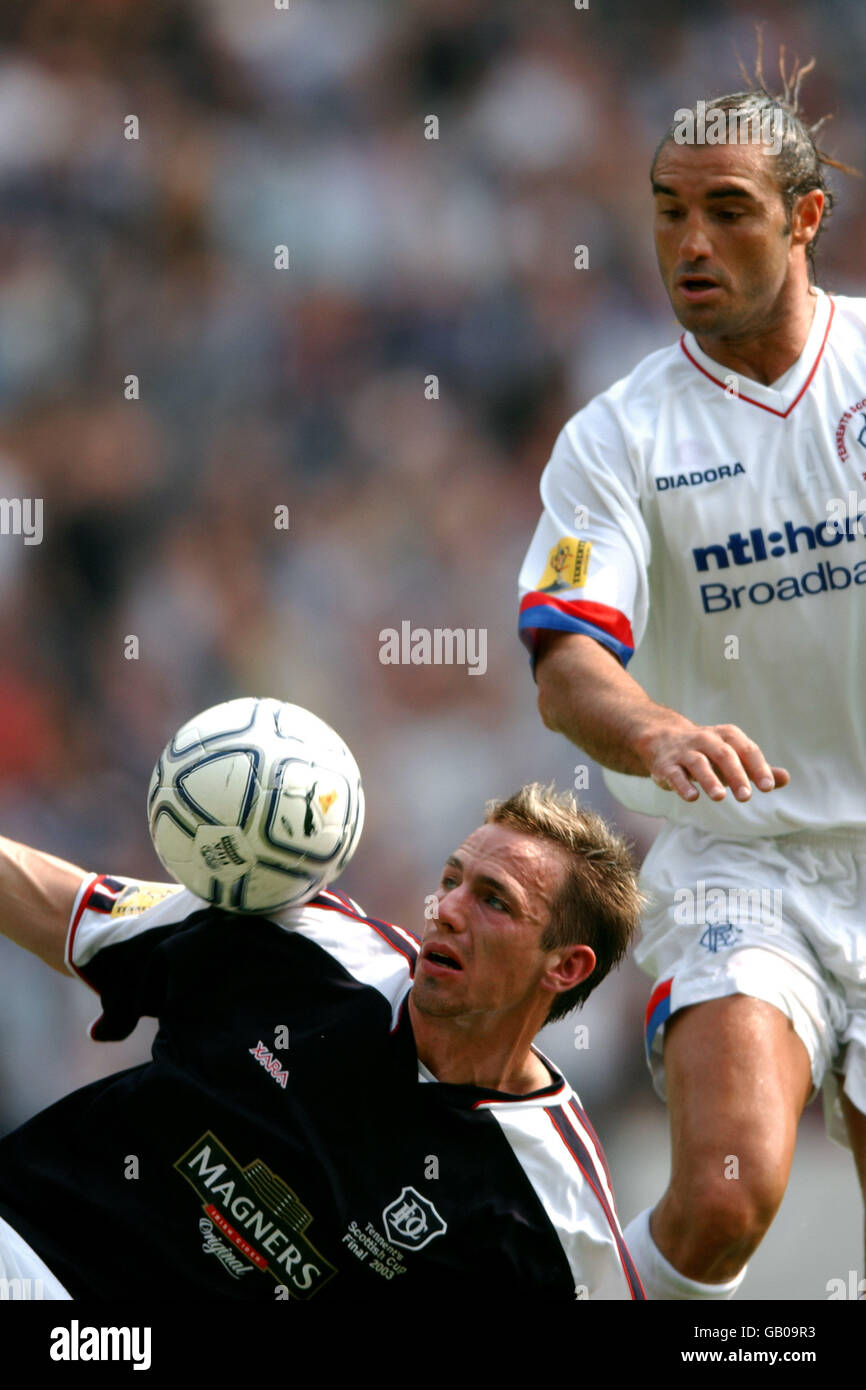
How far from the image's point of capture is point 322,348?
7.34 meters

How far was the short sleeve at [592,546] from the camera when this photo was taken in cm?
353

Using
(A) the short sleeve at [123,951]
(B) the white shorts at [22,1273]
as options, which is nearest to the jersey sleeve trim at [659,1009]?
(A) the short sleeve at [123,951]

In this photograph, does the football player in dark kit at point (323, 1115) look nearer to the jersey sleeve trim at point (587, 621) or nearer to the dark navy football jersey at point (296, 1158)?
the dark navy football jersey at point (296, 1158)

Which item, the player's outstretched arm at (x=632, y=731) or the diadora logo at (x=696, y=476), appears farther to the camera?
the diadora logo at (x=696, y=476)

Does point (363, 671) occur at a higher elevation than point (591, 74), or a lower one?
lower

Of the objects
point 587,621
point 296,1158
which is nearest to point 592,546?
point 587,621

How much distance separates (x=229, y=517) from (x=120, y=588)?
56cm

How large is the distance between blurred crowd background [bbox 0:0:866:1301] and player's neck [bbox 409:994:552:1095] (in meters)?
2.81

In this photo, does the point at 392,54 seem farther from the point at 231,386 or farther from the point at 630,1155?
the point at 630,1155

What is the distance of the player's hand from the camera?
275cm

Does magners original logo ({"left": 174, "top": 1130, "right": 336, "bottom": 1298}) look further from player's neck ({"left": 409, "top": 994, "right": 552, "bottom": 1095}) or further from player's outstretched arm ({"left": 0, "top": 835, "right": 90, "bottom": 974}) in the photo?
player's outstretched arm ({"left": 0, "top": 835, "right": 90, "bottom": 974})

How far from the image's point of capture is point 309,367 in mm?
7297

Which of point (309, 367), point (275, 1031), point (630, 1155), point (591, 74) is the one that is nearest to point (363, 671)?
point (309, 367)

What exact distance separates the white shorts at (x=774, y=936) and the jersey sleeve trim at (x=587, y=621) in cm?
50
